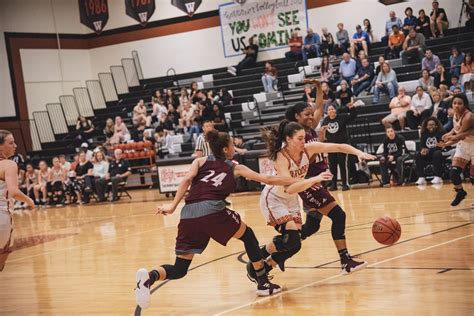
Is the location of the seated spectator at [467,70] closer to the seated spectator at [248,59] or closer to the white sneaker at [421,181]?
the white sneaker at [421,181]

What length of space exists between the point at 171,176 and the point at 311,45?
7.04 m

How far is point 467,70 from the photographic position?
57.0ft

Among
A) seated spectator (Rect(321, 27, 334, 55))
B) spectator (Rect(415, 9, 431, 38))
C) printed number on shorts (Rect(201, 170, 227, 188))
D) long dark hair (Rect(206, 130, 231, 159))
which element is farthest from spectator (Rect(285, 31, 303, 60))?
printed number on shorts (Rect(201, 170, 227, 188))

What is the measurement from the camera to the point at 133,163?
77.3 ft

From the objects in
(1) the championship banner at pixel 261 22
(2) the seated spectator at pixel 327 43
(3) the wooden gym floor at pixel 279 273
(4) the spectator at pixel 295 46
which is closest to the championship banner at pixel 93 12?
(1) the championship banner at pixel 261 22

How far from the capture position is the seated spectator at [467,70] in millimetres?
17094

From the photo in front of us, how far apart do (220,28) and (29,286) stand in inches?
792

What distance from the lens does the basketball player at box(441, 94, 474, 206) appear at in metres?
10.1

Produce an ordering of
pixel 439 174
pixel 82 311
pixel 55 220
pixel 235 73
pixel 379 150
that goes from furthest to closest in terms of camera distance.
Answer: pixel 235 73 → pixel 55 220 → pixel 379 150 → pixel 439 174 → pixel 82 311

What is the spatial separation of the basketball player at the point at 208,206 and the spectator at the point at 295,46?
17694 mm

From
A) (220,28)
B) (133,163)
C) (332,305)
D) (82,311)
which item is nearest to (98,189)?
(133,163)

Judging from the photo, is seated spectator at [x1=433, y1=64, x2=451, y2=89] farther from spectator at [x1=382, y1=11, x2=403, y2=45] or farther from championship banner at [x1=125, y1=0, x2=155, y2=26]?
championship banner at [x1=125, y1=0, x2=155, y2=26]

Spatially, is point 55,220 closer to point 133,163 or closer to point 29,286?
point 133,163

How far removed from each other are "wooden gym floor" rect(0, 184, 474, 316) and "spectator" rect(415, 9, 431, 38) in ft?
26.0
